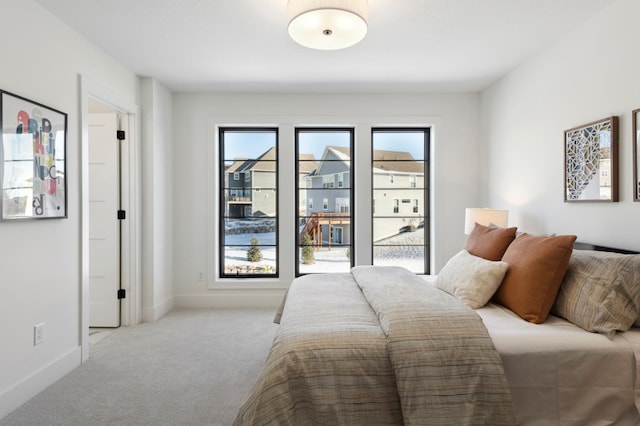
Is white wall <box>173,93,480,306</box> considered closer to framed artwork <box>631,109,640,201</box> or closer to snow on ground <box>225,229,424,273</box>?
snow on ground <box>225,229,424,273</box>

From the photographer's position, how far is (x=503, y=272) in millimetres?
2238

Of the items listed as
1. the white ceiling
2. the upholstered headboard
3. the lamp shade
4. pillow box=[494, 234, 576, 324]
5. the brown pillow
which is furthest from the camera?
the lamp shade

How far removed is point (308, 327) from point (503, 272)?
4.24 feet

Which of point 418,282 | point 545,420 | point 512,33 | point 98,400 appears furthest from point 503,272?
point 98,400

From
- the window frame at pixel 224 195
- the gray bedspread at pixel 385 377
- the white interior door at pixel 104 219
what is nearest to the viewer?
the gray bedspread at pixel 385 377

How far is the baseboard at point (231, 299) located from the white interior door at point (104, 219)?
0.78m

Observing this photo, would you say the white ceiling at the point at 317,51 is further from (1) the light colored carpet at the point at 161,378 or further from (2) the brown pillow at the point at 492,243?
(1) the light colored carpet at the point at 161,378

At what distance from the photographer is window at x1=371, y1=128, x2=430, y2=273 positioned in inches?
178

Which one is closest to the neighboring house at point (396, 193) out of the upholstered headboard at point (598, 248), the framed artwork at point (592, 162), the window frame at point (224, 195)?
the window frame at point (224, 195)

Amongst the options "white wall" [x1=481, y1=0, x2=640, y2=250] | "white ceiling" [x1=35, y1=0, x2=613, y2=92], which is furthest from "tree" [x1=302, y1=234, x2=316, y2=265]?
"white wall" [x1=481, y1=0, x2=640, y2=250]

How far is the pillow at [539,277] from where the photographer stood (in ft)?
6.49

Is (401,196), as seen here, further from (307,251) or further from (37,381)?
(37,381)

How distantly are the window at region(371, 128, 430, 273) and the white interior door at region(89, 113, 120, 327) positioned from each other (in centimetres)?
289

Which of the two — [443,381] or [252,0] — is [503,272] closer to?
[443,381]
